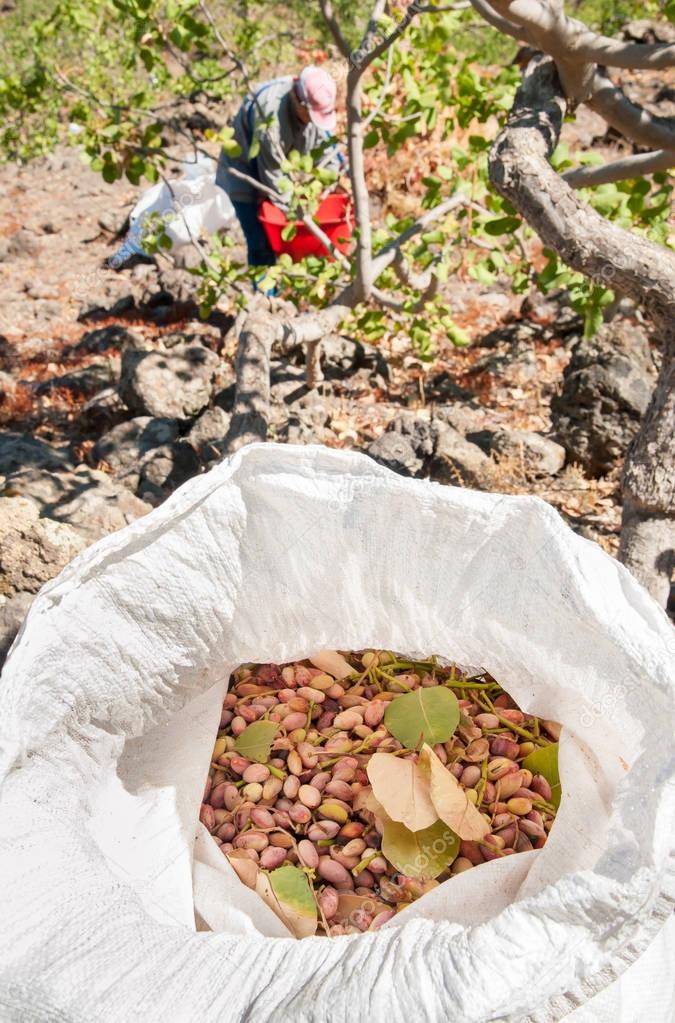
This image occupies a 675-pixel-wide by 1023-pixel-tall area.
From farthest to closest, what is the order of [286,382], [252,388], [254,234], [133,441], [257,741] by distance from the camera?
[254,234], [286,382], [133,441], [252,388], [257,741]

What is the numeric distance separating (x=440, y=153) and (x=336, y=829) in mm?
5636

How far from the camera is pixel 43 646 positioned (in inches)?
44.1

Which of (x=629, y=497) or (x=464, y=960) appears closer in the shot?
(x=464, y=960)

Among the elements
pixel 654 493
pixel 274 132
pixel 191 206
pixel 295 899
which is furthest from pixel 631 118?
pixel 191 206

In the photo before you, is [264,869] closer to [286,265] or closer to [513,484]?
[513,484]

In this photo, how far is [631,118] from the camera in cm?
157

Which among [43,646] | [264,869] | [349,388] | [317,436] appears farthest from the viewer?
[349,388]

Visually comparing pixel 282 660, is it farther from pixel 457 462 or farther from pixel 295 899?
pixel 457 462

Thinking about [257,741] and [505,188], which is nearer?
[505,188]

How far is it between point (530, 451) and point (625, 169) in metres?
1.10

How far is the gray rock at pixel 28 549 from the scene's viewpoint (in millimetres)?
1653

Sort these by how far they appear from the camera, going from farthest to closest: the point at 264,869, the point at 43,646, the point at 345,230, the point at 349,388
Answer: the point at 345,230 < the point at 349,388 < the point at 264,869 < the point at 43,646

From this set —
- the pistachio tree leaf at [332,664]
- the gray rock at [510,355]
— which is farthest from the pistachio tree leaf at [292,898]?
the gray rock at [510,355]

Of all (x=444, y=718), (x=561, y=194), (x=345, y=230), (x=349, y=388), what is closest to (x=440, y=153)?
(x=345, y=230)
